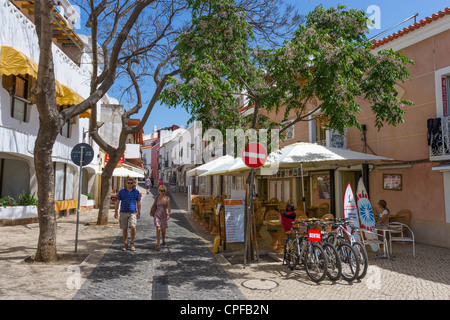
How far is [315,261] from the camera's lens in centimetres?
571

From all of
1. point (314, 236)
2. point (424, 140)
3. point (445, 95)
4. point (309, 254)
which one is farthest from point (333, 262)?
point (445, 95)

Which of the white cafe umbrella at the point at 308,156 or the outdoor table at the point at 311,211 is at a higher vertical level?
the white cafe umbrella at the point at 308,156

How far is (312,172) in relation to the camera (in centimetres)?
1522

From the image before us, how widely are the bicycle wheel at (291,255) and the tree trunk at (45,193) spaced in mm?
4628

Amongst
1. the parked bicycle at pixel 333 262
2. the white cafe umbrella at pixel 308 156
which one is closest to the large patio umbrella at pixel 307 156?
the white cafe umbrella at pixel 308 156

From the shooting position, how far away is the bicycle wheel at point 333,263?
17.6ft

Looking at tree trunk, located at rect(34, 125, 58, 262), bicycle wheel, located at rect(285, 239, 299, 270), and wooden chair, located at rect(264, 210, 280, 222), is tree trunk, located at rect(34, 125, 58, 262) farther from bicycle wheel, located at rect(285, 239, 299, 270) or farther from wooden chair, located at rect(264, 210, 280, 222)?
wooden chair, located at rect(264, 210, 280, 222)

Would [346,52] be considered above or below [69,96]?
below

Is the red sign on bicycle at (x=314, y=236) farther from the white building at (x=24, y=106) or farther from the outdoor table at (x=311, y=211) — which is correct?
the white building at (x=24, y=106)

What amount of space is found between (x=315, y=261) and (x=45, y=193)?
5.26 m

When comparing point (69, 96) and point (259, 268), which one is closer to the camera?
point (259, 268)
